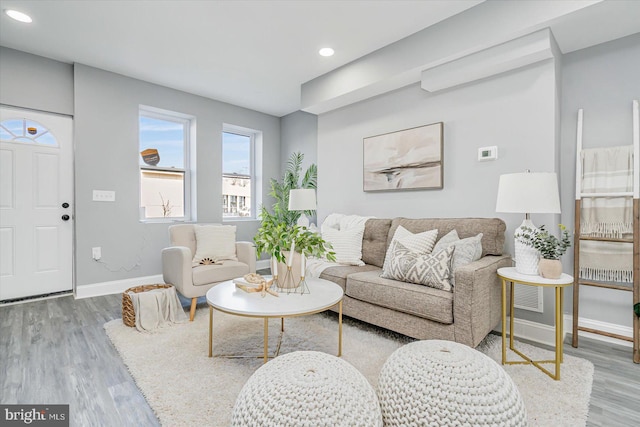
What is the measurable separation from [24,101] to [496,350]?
494 cm

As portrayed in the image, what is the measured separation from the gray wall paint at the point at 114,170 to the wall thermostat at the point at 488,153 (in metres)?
3.58

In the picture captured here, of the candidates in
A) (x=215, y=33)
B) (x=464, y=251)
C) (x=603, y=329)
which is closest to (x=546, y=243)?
(x=464, y=251)

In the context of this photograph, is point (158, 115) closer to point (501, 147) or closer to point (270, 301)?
point (270, 301)

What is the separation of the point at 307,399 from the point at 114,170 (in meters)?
3.78

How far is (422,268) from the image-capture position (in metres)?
2.22

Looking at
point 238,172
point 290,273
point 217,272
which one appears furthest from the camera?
point 238,172

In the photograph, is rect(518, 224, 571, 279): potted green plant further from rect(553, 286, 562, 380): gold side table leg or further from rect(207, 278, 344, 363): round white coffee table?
rect(207, 278, 344, 363): round white coffee table

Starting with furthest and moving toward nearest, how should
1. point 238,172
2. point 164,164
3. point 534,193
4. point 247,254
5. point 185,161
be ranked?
1. point 238,172
2. point 185,161
3. point 164,164
4. point 247,254
5. point 534,193

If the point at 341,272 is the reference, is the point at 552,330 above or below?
below

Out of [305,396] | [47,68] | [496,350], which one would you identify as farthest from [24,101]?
[496,350]

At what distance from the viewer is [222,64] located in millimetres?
3463

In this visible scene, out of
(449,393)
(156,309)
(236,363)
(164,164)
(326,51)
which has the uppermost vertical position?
(326,51)

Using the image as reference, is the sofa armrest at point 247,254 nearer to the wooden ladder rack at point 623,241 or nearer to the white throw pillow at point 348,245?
the white throw pillow at point 348,245

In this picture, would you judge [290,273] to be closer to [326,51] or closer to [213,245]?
[213,245]
